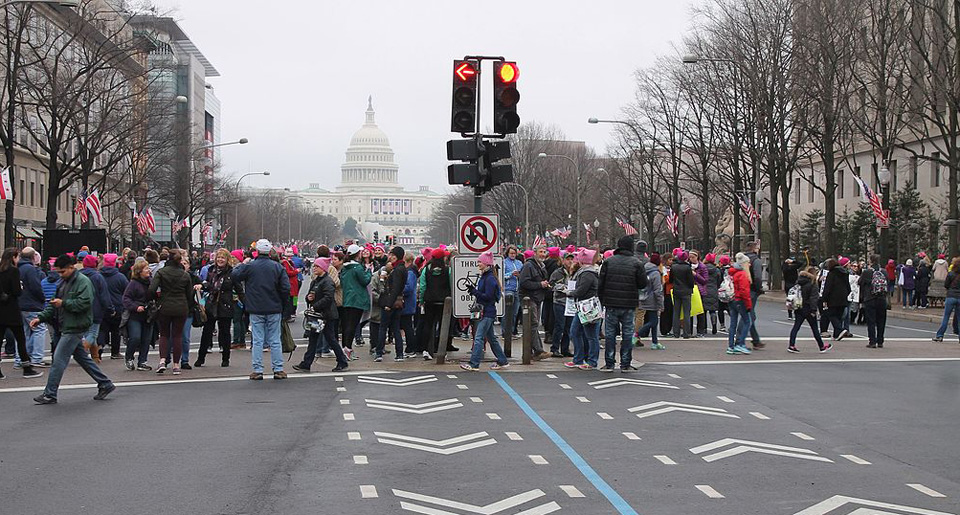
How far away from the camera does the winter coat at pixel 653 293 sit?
770 inches

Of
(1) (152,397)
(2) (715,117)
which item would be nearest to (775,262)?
(2) (715,117)

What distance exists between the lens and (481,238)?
56.4 ft

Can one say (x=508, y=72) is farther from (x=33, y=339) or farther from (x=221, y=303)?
(x=33, y=339)

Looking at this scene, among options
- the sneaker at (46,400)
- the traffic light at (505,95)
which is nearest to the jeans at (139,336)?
the sneaker at (46,400)

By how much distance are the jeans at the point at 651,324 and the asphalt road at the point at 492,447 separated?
14.7ft

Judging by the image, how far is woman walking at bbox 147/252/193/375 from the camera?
16.3 m

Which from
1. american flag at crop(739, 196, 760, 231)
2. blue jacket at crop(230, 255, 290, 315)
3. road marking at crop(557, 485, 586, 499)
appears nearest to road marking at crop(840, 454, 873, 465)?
road marking at crop(557, 485, 586, 499)

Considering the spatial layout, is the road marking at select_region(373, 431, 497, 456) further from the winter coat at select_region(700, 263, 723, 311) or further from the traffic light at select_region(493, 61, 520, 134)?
the winter coat at select_region(700, 263, 723, 311)

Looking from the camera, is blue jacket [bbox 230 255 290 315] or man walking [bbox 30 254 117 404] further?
blue jacket [bbox 230 255 290 315]

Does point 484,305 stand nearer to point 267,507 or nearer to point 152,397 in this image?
point 152,397

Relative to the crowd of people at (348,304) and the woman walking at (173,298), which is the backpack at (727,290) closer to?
the crowd of people at (348,304)

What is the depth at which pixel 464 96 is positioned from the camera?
53.6 ft

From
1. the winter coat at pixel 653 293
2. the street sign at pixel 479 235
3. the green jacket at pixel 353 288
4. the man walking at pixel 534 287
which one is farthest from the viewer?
the winter coat at pixel 653 293

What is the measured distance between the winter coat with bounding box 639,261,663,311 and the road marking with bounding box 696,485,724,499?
1098 centimetres
